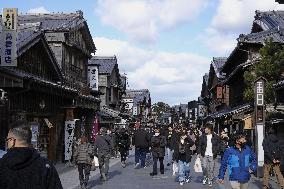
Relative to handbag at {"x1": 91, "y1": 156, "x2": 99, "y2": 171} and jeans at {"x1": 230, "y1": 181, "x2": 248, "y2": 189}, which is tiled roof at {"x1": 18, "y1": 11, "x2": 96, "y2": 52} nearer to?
handbag at {"x1": 91, "y1": 156, "x2": 99, "y2": 171}

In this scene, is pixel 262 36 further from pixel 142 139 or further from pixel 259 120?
pixel 259 120

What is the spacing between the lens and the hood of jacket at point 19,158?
3.69 m

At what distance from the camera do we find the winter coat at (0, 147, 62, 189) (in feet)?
12.2

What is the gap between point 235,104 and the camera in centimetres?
3744

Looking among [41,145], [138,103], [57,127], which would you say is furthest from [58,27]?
[138,103]

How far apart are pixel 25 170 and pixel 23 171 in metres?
0.02

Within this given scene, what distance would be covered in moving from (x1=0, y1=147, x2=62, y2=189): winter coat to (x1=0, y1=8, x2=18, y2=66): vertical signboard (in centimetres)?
1059

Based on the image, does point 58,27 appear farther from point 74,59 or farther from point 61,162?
point 61,162

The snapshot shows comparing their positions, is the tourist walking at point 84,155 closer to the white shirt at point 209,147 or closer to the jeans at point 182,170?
the jeans at point 182,170

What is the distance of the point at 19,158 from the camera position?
369 centimetres

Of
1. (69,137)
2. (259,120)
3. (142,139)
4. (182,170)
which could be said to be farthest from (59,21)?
(182,170)

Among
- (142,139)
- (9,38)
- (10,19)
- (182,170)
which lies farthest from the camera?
(142,139)

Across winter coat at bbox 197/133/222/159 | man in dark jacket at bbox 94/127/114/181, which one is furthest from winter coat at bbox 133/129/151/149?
winter coat at bbox 197/133/222/159

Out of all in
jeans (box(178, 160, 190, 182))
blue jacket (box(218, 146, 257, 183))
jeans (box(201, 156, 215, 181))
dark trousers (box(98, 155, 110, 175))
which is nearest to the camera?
blue jacket (box(218, 146, 257, 183))
